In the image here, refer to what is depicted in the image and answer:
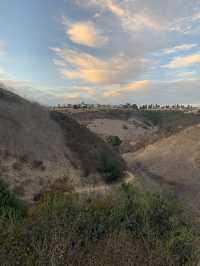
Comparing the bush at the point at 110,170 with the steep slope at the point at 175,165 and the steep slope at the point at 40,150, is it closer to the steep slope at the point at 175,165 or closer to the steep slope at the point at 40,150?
the steep slope at the point at 40,150

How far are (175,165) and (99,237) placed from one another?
2480 cm

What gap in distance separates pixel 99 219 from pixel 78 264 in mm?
1876

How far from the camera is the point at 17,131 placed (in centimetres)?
1842

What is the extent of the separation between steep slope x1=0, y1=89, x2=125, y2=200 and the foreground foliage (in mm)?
7061

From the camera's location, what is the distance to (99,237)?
7363 mm

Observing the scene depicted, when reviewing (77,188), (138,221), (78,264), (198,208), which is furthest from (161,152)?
(78,264)

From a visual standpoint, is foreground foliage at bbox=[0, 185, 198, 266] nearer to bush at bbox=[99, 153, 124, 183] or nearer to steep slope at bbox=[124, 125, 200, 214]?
bush at bbox=[99, 153, 124, 183]

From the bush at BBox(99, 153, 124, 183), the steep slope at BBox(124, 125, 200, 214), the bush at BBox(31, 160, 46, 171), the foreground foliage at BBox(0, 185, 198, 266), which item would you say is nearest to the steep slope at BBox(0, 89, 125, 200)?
the bush at BBox(31, 160, 46, 171)

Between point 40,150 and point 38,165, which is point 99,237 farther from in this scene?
point 40,150

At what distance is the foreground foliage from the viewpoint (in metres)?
6.16

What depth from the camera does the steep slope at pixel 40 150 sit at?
15672 millimetres

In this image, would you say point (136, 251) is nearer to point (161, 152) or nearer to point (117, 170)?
point (117, 170)

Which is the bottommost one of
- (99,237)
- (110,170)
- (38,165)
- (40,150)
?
(110,170)

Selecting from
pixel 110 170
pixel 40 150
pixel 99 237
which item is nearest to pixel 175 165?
pixel 110 170
